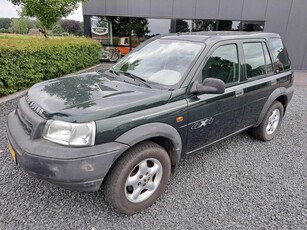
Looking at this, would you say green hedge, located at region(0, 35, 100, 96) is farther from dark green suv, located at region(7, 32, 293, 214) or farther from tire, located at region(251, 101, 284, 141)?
tire, located at region(251, 101, 284, 141)

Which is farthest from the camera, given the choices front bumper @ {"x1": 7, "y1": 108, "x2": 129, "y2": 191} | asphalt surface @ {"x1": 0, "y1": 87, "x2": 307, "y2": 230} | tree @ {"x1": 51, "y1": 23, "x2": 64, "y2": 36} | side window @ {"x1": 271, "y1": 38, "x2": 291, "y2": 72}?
tree @ {"x1": 51, "y1": 23, "x2": 64, "y2": 36}

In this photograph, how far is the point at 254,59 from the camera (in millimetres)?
3275

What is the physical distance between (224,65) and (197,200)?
5.51 feet

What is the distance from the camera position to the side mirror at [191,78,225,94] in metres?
2.35

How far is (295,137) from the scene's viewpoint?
4188 mm

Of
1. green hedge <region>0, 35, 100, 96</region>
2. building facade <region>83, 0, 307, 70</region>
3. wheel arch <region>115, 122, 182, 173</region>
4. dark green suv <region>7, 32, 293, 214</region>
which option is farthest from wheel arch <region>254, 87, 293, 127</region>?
building facade <region>83, 0, 307, 70</region>

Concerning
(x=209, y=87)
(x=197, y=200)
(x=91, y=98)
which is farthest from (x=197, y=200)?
(x=91, y=98)

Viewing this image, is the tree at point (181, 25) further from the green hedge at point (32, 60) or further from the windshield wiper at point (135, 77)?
the windshield wiper at point (135, 77)

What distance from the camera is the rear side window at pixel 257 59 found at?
3158 millimetres

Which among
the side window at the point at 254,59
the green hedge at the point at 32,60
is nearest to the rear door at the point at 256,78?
the side window at the point at 254,59

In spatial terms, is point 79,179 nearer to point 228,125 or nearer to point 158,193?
point 158,193

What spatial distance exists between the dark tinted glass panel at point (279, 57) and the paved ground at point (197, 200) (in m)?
1.51

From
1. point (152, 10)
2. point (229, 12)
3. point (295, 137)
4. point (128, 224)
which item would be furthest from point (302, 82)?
point (128, 224)

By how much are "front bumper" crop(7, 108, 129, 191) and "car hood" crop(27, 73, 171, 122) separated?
0.85ft
